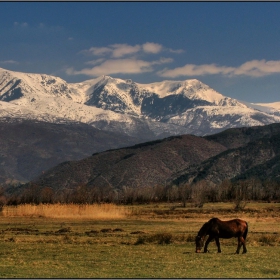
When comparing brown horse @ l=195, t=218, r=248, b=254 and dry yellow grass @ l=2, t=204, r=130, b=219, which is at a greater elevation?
brown horse @ l=195, t=218, r=248, b=254

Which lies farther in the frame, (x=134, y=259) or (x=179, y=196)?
(x=179, y=196)

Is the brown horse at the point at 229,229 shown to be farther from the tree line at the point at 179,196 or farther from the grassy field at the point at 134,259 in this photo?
the tree line at the point at 179,196

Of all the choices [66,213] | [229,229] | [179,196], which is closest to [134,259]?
[229,229]

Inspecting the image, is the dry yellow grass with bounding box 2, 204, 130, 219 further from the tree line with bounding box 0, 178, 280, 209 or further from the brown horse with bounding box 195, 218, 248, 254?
the tree line with bounding box 0, 178, 280, 209

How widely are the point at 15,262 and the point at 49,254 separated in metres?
4.33

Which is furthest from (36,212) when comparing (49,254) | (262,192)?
(262,192)

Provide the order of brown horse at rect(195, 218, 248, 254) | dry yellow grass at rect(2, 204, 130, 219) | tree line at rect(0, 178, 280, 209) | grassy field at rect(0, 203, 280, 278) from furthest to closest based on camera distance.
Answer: tree line at rect(0, 178, 280, 209) → dry yellow grass at rect(2, 204, 130, 219) → brown horse at rect(195, 218, 248, 254) → grassy field at rect(0, 203, 280, 278)

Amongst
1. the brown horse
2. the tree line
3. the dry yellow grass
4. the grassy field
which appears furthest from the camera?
the tree line

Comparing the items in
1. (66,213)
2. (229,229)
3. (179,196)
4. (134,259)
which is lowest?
(66,213)

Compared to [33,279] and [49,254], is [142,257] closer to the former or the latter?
[49,254]

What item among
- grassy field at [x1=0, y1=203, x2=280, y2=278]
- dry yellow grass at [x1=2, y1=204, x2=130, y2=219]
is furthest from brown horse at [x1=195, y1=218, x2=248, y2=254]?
dry yellow grass at [x1=2, y1=204, x2=130, y2=219]

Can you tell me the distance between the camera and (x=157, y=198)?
16775 cm

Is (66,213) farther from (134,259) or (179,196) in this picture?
(179,196)

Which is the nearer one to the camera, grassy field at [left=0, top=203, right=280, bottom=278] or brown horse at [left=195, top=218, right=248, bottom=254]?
grassy field at [left=0, top=203, right=280, bottom=278]
